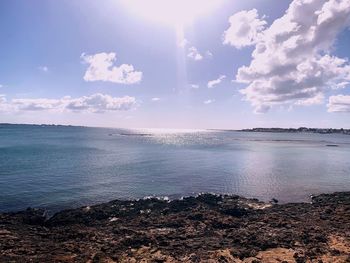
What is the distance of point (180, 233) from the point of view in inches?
1061

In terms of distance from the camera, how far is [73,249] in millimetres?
22844

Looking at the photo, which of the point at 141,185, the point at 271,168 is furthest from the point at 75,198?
the point at 271,168

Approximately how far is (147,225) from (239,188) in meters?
23.9

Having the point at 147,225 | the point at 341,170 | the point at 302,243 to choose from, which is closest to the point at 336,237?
the point at 302,243

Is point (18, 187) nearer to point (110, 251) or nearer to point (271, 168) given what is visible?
point (110, 251)

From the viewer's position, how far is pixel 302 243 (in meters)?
24.3

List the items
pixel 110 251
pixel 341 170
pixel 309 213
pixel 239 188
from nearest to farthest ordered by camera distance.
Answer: pixel 110 251 → pixel 309 213 → pixel 239 188 → pixel 341 170

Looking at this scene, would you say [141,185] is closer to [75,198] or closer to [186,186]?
[186,186]

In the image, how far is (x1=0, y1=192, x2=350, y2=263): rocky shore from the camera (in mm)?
22016

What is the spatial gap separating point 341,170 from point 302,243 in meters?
55.2

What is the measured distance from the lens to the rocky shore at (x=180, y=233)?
22.0 meters

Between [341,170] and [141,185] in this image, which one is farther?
[341,170]

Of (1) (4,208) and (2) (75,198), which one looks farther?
(2) (75,198)

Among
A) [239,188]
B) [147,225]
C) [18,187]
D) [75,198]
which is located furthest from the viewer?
[239,188]
